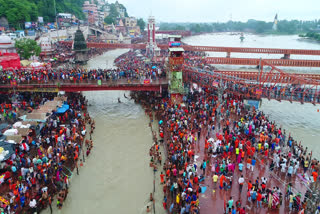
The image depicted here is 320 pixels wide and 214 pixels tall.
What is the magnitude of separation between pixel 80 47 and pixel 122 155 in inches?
1690

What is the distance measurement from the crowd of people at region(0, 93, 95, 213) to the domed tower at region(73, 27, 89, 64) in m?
36.6

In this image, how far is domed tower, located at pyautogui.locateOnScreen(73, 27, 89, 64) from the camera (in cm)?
5633

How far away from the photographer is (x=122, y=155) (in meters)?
20.6

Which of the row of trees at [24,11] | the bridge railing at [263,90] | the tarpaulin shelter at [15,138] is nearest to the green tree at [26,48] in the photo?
the row of trees at [24,11]

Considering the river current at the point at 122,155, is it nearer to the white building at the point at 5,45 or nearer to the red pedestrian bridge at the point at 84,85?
the red pedestrian bridge at the point at 84,85

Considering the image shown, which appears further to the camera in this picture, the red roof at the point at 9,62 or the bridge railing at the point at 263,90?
the red roof at the point at 9,62

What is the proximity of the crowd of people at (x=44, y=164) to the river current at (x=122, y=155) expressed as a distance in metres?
0.92

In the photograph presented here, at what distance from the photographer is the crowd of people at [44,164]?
14094 millimetres

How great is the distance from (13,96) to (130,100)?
1355cm

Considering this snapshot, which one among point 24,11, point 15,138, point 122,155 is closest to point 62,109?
point 15,138

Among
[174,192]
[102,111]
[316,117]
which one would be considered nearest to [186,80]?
[102,111]

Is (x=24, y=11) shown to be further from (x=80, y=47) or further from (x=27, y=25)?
(x=80, y=47)

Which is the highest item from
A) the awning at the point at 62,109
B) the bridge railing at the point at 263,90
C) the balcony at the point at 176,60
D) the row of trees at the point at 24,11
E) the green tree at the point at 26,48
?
the row of trees at the point at 24,11

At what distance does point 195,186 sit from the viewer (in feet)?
47.0
